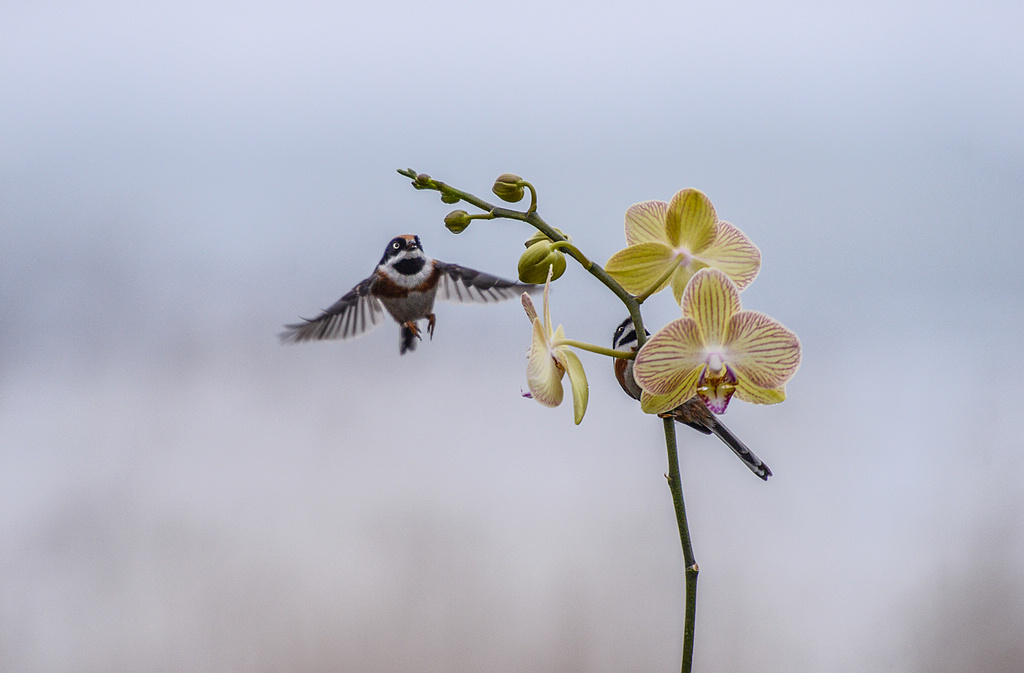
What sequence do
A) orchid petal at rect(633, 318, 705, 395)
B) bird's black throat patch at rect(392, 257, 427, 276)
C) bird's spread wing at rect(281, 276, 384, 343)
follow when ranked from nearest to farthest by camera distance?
orchid petal at rect(633, 318, 705, 395)
bird's black throat patch at rect(392, 257, 427, 276)
bird's spread wing at rect(281, 276, 384, 343)

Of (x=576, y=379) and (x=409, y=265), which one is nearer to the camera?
(x=576, y=379)

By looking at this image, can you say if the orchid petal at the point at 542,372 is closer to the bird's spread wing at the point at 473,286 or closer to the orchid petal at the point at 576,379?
the orchid petal at the point at 576,379

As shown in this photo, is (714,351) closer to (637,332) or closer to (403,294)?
(637,332)

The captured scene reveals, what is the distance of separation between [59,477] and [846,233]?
144cm

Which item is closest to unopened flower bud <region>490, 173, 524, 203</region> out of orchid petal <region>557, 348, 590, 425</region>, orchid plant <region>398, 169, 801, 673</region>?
orchid plant <region>398, 169, 801, 673</region>

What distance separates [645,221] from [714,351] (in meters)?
0.11

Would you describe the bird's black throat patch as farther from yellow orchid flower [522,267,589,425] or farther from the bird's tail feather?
the bird's tail feather

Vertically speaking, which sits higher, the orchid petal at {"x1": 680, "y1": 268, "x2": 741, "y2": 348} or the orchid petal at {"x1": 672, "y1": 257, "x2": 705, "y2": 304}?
the orchid petal at {"x1": 672, "y1": 257, "x2": 705, "y2": 304}

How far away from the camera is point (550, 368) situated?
1.26ft

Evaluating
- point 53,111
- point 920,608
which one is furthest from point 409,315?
point 920,608

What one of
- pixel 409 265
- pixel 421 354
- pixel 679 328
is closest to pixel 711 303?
pixel 679 328

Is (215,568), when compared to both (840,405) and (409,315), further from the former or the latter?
(840,405)

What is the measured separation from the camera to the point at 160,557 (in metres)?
1.21

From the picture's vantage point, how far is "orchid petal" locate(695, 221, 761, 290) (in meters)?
0.42
